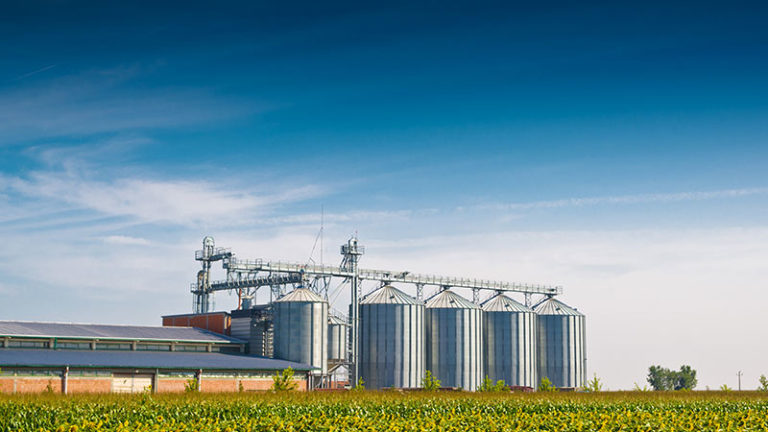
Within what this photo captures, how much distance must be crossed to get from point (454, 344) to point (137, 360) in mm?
35578

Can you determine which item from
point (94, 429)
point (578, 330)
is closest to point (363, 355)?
point (578, 330)

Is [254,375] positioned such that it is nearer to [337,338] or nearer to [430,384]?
[430,384]

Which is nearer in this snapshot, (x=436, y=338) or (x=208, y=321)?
(x=208, y=321)

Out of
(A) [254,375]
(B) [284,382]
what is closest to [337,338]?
(A) [254,375]

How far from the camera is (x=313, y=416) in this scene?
83.8 ft

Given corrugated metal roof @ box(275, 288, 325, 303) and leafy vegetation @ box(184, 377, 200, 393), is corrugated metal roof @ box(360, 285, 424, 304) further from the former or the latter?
leafy vegetation @ box(184, 377, 200, 393)

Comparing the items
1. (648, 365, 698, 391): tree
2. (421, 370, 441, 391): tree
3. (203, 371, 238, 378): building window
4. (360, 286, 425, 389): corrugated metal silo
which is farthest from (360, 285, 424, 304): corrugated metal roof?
(648, 365, 698, 391): tree

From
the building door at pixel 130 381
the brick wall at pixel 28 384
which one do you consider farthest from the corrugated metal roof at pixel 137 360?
the brick wall at pixel 28 384

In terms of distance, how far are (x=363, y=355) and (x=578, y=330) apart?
1148 inches

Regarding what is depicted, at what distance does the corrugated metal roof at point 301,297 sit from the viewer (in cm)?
7488

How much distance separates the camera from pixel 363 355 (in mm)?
83000

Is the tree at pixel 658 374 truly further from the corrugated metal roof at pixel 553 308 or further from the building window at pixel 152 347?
the building window at pixel 152 347

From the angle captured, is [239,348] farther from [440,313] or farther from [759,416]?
[759,416]

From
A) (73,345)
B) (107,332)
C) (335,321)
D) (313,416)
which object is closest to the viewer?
(313,416)
